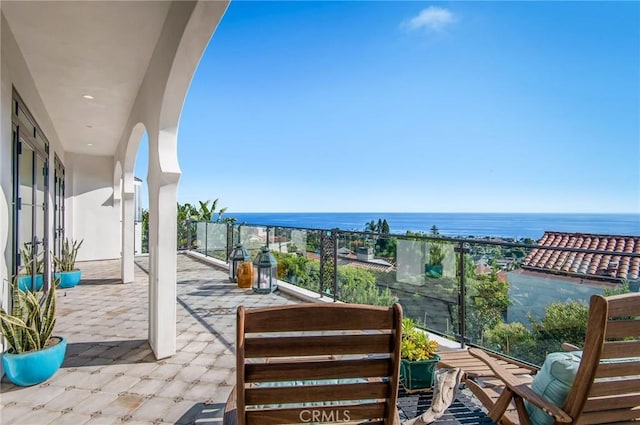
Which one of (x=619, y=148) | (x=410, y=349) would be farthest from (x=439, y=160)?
(x=410, y=349)

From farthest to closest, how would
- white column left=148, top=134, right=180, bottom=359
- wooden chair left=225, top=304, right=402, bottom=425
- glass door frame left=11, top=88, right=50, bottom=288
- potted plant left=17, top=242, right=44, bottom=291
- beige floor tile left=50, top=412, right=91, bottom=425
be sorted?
potted plant left=17, top=242, right=44, bottom=291
glass door frame left=11, top=88, right=50, bottom=288
white column left=148, top=134, right=180, bottom=359
beige floor tile left=50, top=412, right=91, bottom=425
wooden chair left=225, top=304, right=402, bottom=425

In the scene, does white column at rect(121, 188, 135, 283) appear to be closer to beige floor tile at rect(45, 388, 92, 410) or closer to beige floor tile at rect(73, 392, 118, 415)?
beige floor tile at rect(45, 388, 92, 410)

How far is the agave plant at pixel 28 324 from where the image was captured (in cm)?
260

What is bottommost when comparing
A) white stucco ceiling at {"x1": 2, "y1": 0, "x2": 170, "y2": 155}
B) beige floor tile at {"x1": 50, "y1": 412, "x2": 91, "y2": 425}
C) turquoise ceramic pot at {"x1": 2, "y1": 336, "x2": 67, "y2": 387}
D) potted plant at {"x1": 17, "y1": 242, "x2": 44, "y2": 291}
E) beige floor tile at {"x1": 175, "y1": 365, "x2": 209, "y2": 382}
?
beige floor tile at {"x1": 50, "y1": 412, "x2": 91, "y2": 425}

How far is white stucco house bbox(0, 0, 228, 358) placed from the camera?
2.82 metres

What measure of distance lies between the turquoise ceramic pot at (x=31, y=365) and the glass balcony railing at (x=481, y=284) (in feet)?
10.6

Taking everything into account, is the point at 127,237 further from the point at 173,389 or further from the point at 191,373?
the point at 173,389

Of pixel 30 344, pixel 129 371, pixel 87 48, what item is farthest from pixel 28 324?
pixel 87 48

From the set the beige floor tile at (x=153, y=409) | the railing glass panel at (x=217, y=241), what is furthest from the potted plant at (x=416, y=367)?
the railing glass panel at (x=217, y=241)

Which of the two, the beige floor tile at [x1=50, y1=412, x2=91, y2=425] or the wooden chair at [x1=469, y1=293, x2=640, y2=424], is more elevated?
the wooden chair at [x1=469, y1=293, x2=640, y2=424]

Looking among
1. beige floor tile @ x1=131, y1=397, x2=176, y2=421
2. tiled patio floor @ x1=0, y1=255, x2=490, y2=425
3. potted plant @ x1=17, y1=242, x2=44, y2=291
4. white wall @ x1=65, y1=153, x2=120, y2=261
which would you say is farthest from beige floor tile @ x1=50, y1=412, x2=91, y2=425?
white wall @ x1=65, y1=153, x2=120, y2=261

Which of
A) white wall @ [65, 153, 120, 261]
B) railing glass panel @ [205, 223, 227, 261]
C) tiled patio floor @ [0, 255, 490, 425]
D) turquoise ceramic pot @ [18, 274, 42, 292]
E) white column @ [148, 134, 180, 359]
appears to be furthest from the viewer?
white wall @ [65, 153, 120, 261]

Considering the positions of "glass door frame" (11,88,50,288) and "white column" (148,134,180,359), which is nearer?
"white column" (148,134,180,359)

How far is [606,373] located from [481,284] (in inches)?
70.2
